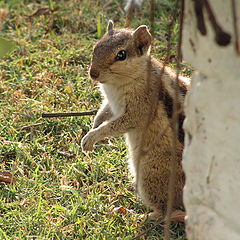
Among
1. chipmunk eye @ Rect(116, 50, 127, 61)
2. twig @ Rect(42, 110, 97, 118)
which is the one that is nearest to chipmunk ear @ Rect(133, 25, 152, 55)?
chipmunk eye @ Rect(116, 50, 127, 61)

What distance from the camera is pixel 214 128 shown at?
2.03 m

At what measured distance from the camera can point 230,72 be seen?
1.89 meters

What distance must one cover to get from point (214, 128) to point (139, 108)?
1.70 meters

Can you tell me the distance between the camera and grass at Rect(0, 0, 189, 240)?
136 inches

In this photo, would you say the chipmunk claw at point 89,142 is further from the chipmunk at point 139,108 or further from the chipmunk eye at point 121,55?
the chipmunk eye at point 121,55

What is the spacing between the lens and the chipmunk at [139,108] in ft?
11.7

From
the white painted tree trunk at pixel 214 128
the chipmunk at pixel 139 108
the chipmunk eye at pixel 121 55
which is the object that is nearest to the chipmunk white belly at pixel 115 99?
the chipmunk at pixel 139 108

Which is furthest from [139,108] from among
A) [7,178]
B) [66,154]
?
[7,178]

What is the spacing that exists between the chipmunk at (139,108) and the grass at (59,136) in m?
0.29

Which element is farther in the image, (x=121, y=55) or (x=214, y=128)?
(x=121, y=55)

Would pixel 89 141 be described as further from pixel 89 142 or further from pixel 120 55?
pixel 120 55

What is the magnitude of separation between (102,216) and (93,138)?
0.63 meters

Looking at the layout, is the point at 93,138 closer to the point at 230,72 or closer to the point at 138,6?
the point at 230,72

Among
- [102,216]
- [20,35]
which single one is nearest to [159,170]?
[102,216]
